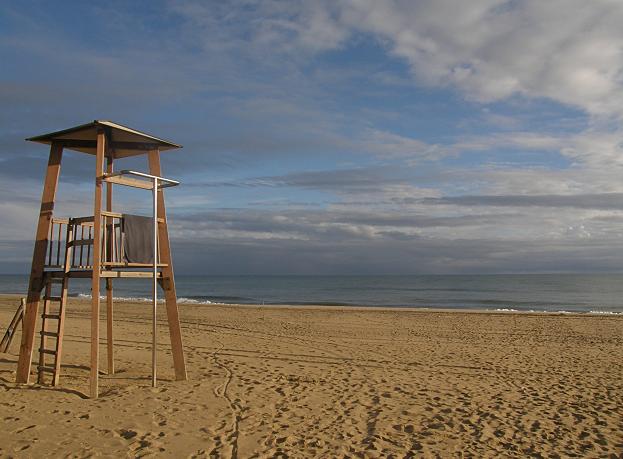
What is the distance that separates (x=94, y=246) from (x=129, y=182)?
1152 mm

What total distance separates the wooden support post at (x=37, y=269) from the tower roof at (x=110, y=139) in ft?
1.52

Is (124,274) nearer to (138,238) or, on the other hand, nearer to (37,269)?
(138,238)

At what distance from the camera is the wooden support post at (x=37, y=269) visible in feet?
25.9

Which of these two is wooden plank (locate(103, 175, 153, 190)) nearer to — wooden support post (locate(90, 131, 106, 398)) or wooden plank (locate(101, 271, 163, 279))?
wooden support post (locate(90, 131, 106, 398))

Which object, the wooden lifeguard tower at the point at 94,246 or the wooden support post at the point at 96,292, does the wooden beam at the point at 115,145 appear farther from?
the wooden support post at the point at 96,292

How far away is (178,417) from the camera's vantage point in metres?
6.50

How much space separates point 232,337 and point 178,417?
7.88m

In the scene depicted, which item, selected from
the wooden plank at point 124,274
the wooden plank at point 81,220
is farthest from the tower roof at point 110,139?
the wooden plank at point 124,274

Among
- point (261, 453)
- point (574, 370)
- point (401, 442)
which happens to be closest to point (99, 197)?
point (261, 453)

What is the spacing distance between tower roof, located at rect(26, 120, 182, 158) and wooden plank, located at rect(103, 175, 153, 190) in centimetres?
72

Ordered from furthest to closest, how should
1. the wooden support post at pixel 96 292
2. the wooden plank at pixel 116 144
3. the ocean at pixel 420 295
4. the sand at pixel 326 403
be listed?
the ocean at pixel 420 295
the wooden plank at pixel 116 144
the wooden support post at pixel 96 292
the sand at pixel 326 403

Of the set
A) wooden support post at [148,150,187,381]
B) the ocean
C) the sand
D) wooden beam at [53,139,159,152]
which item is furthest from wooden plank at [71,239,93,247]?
the ocean

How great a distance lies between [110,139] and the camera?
8.42 m

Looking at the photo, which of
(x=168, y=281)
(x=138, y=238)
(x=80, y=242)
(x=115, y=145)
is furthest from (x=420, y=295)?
(x=80, y=242)
